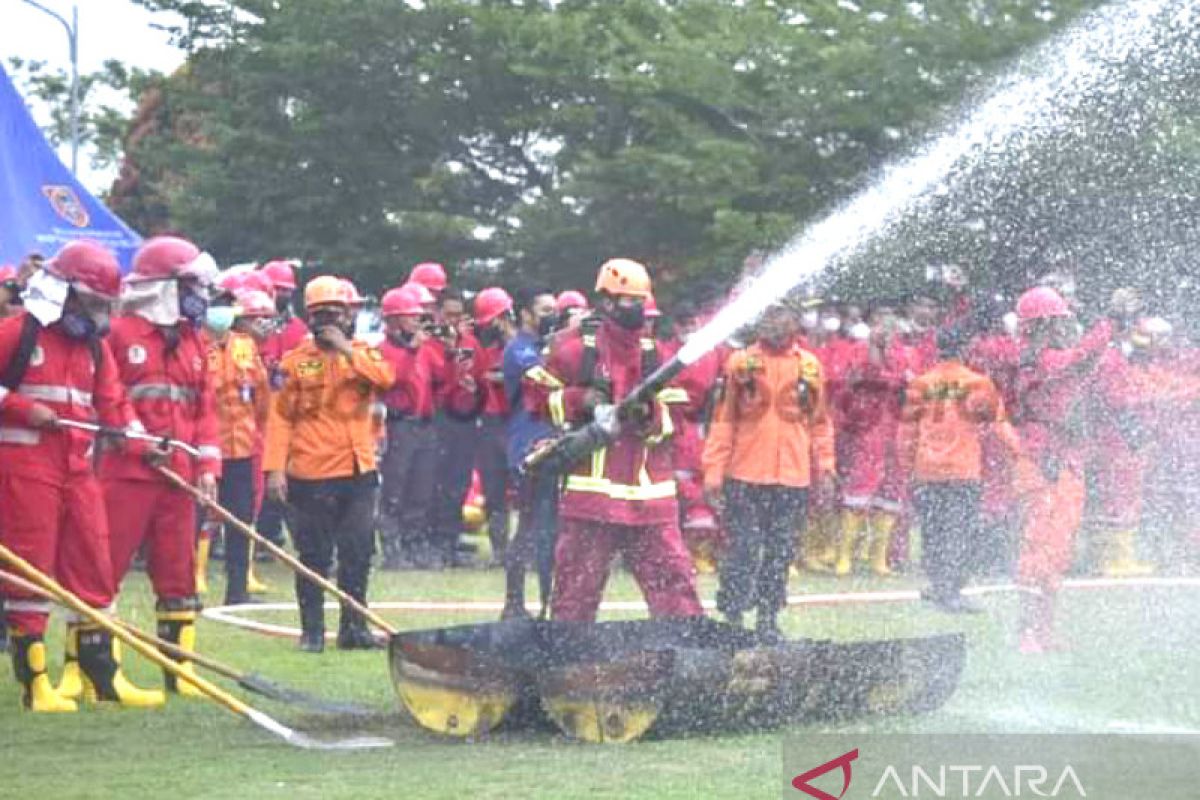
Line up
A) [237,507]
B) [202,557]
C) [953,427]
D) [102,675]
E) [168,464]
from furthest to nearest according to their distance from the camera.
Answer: [202,557]
[237,507]
[953,427]
[168,464]
[102,675]

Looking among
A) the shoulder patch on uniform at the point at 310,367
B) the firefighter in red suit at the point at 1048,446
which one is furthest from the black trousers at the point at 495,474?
the firefighter in red suit at the point at 1048,446

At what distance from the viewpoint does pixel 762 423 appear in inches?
554

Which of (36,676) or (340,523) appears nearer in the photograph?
(36,676)

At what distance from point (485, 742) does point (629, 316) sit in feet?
7.65

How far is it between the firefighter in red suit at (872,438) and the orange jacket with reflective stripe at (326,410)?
5.99 metres

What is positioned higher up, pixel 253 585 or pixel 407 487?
pixel 407 487

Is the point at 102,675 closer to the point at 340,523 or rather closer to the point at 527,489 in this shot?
the point at 340,523

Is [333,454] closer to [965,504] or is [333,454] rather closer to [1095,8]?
[965,504]

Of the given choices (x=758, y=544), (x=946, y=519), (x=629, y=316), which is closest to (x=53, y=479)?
(x=629, y=316)

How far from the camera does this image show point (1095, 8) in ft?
72.1

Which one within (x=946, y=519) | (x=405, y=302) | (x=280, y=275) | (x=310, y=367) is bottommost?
(x=946, y=519)

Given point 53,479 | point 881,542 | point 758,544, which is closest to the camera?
point 53,479

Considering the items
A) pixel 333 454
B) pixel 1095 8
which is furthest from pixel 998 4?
pixel 333 454

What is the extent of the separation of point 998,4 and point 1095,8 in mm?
1040
